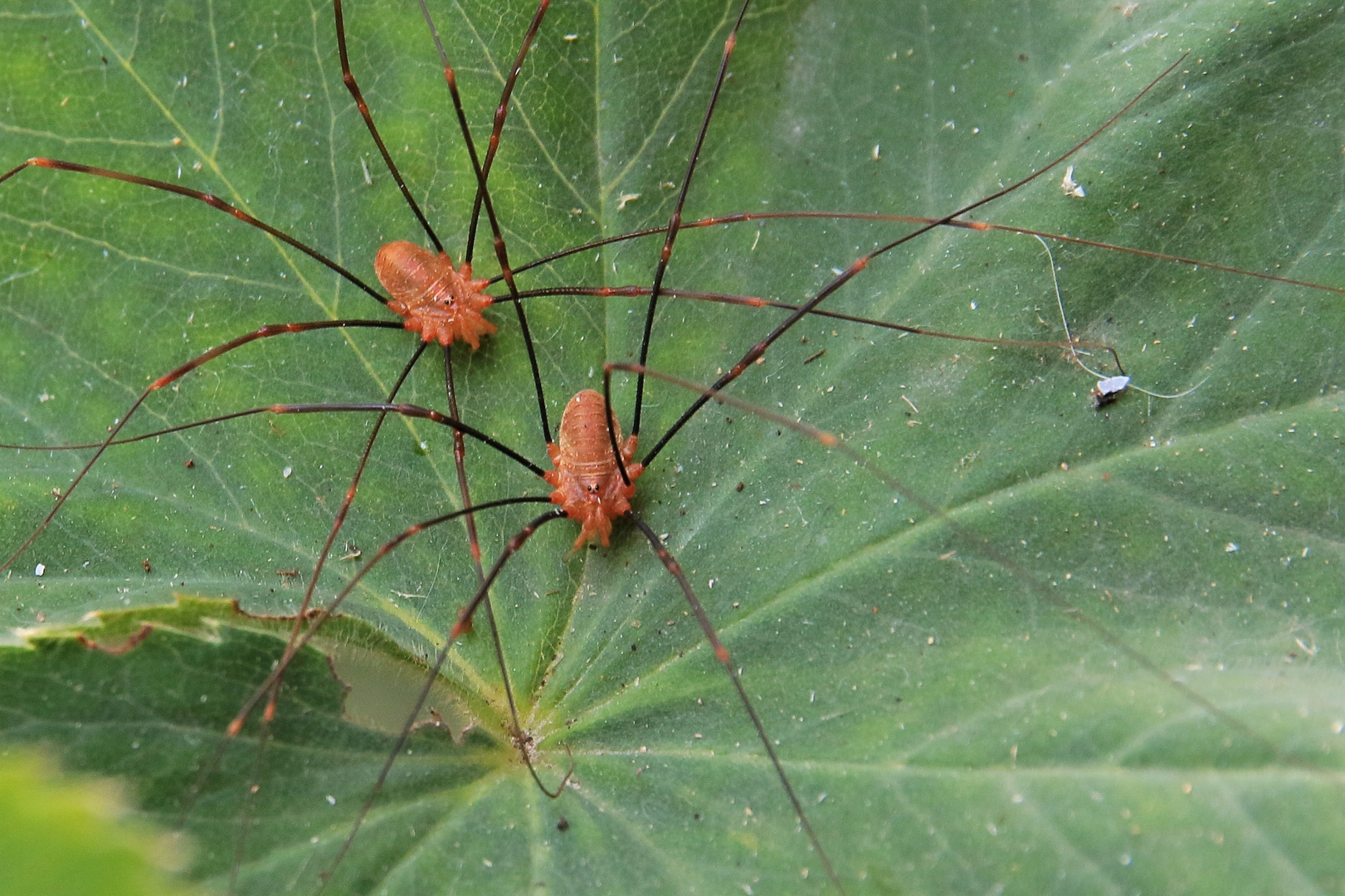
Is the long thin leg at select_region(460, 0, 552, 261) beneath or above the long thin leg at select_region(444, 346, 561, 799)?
above

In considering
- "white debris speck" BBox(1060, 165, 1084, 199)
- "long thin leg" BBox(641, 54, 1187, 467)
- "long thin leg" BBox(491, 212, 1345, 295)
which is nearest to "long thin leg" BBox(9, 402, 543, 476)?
"long thin leg" BBox(641, 54, 1187, 467)

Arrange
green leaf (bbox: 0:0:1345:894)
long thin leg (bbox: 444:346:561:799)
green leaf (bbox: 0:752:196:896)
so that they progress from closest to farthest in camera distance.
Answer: green leaf (bbox: 0:752:196:896), green leaf (bbox: 0:0:1345:894), long thin leg (bbox: 444:346:561:799)

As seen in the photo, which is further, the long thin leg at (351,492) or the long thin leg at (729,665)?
the long thin leg at (351,492)

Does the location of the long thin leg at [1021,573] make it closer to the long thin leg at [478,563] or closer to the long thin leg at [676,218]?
the long thin leg at [676,218]

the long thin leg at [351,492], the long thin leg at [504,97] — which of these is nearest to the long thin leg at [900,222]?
the long thin leg at [504,97]

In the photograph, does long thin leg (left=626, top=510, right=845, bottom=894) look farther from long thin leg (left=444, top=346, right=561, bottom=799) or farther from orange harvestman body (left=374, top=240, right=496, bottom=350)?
orange harvestman body (left=374, top=240, right=496, bottom=350)

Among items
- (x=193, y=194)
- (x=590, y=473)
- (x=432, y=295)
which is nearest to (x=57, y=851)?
(x=590, y=473)

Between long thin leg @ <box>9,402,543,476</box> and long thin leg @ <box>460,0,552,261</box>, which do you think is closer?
long thin leg @ <box>9,402,543,476</box>
